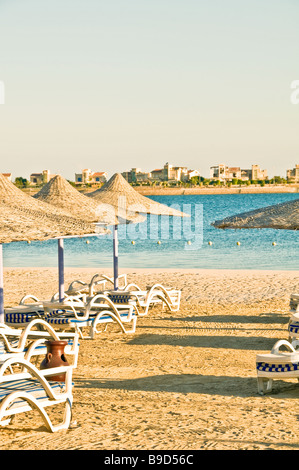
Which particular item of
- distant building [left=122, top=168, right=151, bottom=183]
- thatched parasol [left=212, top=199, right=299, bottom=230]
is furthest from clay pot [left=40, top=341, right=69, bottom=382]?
distant building [left=122, top=168, right=151, bottom=183]

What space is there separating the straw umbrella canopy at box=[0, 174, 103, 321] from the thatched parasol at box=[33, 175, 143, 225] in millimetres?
1677

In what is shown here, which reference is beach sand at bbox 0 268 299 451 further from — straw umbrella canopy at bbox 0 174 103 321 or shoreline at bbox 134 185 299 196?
shoreline at bbox 134 185 299 196

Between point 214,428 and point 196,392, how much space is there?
101 cm

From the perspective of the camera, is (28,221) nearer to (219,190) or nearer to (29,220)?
(29,220)

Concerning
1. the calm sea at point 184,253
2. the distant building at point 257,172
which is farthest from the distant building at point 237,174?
the calm sea at point 184,253

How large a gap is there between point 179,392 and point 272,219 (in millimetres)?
3831

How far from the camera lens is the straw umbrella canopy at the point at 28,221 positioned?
719 cm

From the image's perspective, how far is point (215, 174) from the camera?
153 meters

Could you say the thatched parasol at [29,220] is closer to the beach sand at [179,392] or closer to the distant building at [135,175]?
the beach sand at [179,392]

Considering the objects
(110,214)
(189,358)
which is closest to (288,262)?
(110,214)

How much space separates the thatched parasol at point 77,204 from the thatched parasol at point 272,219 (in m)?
2.12

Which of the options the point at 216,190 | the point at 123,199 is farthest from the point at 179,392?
the point at 216,190

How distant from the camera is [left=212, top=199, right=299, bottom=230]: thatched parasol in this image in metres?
8.66

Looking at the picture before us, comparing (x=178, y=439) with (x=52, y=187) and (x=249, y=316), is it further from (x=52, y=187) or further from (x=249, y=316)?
(x=52, y=187)
